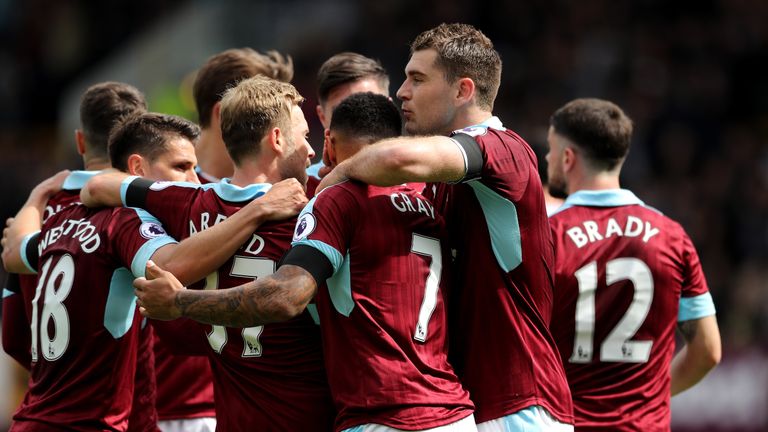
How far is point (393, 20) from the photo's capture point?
18594mm

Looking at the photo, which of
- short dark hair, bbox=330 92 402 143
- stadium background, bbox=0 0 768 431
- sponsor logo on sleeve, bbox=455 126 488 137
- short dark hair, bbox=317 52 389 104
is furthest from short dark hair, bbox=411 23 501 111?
stadium background, bbox=0 0 768 431

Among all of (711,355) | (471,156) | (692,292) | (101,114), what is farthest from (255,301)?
(711,355)

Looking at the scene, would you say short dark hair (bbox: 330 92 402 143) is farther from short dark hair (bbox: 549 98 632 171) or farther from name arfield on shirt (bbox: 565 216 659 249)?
short dark hair (bbox: 549 98 632 171)

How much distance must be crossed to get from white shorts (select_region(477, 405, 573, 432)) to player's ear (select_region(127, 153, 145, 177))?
2216 millimetres

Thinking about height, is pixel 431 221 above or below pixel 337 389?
above

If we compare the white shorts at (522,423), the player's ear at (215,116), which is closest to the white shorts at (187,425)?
the player's ear at (215,116)

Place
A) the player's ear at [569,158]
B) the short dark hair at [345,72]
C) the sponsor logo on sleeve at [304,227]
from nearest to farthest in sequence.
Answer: the sponsor logo on sleeve at [304,227] < the player's ear at [569,158] < the short dark hair at [345,72]

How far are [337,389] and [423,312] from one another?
48 centimetres

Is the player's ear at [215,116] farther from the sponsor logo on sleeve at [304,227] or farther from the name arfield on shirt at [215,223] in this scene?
the sponsor logo on sleeve at [304,227]

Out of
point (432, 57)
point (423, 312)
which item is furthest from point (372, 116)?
point (423, 312)

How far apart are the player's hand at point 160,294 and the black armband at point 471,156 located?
4.24 feet

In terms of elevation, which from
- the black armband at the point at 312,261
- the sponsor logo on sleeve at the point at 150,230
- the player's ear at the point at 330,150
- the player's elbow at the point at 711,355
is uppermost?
the player's ear at the point at 330,150

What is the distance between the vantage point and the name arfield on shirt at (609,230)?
6.42m

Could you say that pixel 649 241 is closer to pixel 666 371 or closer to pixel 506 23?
pixel 666 371
